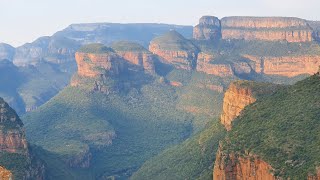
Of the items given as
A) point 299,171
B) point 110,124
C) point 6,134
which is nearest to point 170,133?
point 110,124

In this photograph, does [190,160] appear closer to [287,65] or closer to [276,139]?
[276,139]

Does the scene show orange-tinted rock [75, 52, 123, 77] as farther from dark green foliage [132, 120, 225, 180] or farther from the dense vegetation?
the dense vegetation

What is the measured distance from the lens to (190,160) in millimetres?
108812

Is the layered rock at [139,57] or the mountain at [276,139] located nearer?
the mountain at [276,139]

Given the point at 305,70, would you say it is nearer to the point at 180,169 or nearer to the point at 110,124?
the point at 110,124

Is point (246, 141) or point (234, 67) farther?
point (234, 67)

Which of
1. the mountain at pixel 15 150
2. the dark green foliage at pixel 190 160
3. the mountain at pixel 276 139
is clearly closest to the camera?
the mountain at pixel 276 139

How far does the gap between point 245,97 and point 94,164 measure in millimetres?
59395

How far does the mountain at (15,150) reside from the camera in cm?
9900

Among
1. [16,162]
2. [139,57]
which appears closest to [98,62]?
[139,57]

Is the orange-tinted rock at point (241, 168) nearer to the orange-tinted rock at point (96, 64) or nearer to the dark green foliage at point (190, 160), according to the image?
the dark green foliage at point (190, 160)

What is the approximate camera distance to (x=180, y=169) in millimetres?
108312

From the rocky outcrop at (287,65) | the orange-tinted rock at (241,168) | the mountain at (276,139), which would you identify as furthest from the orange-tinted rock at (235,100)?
the rocky outcrop at (287,65)

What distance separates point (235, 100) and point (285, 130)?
24.0 metres
